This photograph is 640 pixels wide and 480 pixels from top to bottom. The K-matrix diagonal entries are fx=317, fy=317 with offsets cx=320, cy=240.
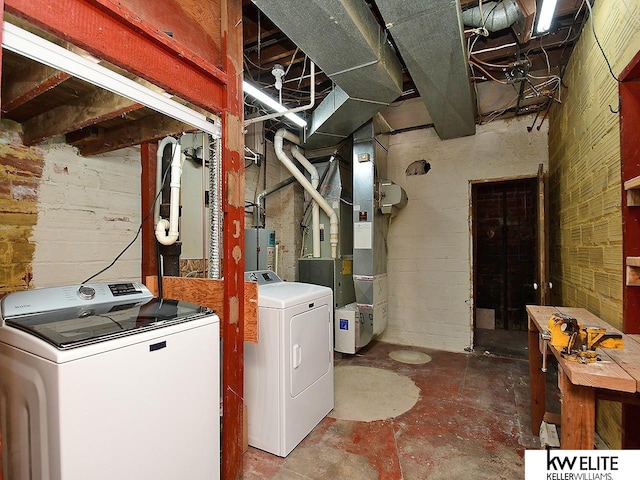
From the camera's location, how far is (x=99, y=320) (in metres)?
1.26

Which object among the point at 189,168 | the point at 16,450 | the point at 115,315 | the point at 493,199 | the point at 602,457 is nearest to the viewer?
the point at 16,450

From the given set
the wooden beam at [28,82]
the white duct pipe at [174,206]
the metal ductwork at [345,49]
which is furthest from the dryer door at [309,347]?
the metal ductwork at [345,49]

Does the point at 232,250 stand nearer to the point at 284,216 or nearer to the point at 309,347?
the point at 309,347

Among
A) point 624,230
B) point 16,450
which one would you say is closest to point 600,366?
point 624,230

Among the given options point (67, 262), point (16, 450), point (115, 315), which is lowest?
point (16, 450)

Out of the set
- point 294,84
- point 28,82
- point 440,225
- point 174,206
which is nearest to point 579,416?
point 174,206

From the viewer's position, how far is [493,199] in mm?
5320

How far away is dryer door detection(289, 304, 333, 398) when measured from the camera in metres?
2.03

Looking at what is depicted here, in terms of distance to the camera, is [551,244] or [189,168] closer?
[189,168]

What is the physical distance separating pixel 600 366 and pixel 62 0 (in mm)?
2157

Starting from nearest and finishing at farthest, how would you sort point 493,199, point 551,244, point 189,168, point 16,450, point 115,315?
point 16,450, point 115,315, point 189,168, point 551,244, point 493,199

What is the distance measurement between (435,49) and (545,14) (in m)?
0.62

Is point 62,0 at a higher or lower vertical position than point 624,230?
higher

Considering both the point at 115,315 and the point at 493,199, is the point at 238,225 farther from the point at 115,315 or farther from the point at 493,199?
the point at 493,199
